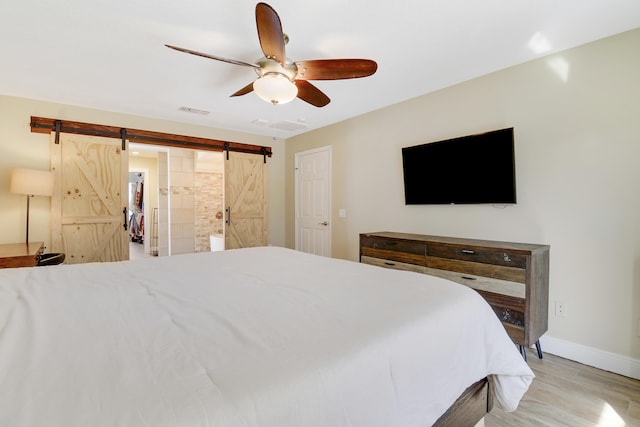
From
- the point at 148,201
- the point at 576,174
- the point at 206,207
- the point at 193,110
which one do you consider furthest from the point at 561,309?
the point at 148,201

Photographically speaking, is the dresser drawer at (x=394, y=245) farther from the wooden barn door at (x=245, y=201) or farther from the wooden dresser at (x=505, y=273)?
the wooden barn door at (x=245, y=201)

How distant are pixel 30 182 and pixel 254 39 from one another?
2838 millimetres

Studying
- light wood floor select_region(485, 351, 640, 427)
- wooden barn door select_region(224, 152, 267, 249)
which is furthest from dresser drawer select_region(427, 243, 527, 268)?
wooden barn door select_region(224, 152, 267, 249)

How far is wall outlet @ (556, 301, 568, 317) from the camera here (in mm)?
2443

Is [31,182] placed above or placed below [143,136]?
below

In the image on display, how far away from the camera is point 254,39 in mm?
2289

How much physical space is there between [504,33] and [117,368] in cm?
296

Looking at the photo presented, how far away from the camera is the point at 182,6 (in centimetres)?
194

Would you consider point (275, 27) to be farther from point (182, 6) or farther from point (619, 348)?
point (619, 348)

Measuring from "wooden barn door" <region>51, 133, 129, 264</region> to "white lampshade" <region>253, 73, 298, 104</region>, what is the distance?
9.63 ft

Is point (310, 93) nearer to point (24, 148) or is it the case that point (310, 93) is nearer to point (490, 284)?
point (490, 284)

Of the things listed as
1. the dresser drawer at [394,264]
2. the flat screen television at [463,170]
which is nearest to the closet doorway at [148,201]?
the dresser drawer at [394,264]

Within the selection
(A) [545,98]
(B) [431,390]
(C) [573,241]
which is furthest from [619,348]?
(B) [431,390]

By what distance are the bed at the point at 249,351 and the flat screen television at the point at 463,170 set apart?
64.0 inches
